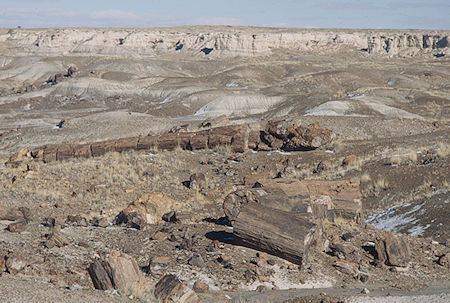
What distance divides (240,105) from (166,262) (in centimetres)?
3684

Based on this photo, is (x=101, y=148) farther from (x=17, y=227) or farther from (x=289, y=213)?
(x=289, y=213)

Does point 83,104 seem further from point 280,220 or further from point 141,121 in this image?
point 280,220

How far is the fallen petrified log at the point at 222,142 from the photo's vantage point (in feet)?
72.4

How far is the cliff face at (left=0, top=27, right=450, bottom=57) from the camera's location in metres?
101

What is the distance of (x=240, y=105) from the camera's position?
4528 cm

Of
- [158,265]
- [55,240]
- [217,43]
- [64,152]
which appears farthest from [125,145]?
[217,43]

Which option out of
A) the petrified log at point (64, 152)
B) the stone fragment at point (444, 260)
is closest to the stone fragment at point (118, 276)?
the stone fragment at point (444, 260)

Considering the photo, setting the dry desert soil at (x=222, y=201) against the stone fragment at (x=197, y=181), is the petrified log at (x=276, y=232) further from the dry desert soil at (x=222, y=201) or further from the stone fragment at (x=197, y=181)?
the stone fragment at (x=197, y=181)

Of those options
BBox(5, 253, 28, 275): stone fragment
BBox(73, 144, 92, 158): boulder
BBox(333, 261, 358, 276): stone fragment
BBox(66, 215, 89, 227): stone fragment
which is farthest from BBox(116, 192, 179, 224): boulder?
BBox(73, 144, 92, 158): boulder

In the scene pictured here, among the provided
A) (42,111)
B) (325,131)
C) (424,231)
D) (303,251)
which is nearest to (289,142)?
(325,131)

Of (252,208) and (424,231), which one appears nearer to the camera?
(252,208)

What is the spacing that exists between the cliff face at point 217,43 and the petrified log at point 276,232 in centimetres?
9055

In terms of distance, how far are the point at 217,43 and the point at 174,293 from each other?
9767 centimetres

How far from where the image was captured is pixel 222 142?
2256cm
